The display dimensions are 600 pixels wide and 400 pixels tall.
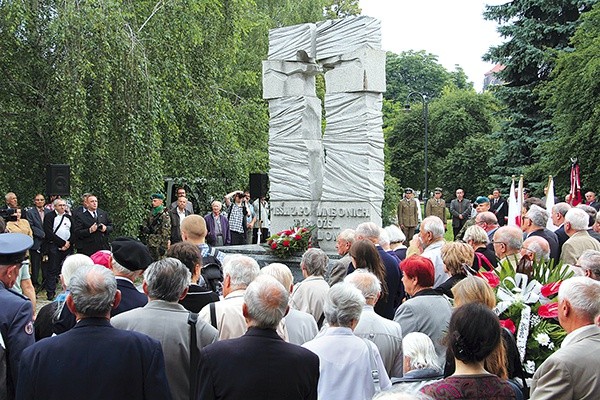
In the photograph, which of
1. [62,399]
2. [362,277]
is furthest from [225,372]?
[362,277]

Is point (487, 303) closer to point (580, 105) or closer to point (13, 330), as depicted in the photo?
point (13, 330)

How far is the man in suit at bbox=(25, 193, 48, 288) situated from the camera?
14.1 metres

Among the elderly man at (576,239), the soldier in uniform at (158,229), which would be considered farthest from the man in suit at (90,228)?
the elderly man at (576,239)

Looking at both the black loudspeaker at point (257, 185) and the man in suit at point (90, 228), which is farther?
the black loudspeaker at point (257, 185)

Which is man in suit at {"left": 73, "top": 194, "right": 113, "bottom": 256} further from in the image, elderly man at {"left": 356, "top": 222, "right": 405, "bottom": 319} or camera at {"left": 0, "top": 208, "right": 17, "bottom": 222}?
elderly man at {"left": 356, "top": 222, "right": 405, "bottom": 319}

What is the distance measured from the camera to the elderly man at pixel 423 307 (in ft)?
18.4

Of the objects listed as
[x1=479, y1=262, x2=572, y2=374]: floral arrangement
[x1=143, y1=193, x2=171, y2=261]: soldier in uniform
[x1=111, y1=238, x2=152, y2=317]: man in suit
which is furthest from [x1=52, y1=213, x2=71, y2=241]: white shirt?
[x1=479, y1=262, x2=572, y2=374]: floral arrangement

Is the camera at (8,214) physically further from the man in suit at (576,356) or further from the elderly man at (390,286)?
the man in suit at (576,356)

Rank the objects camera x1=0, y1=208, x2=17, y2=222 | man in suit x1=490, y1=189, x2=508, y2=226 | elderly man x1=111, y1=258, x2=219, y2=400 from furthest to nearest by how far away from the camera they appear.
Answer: man in suit x1=490, y1=189, x2=508, y2=226 < camera x1=0, y1=208, x2=17, y2=222 < elderly man x1=111, y1=258, x2=219, y2=400

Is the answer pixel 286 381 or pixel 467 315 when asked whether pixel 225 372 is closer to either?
pixel 286 381

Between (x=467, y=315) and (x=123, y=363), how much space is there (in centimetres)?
154

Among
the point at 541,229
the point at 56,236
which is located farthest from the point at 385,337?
the point at 56,236

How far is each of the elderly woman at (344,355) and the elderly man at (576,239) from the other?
4576mm

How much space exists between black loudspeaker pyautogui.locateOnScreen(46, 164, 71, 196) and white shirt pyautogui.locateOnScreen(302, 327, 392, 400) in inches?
412
